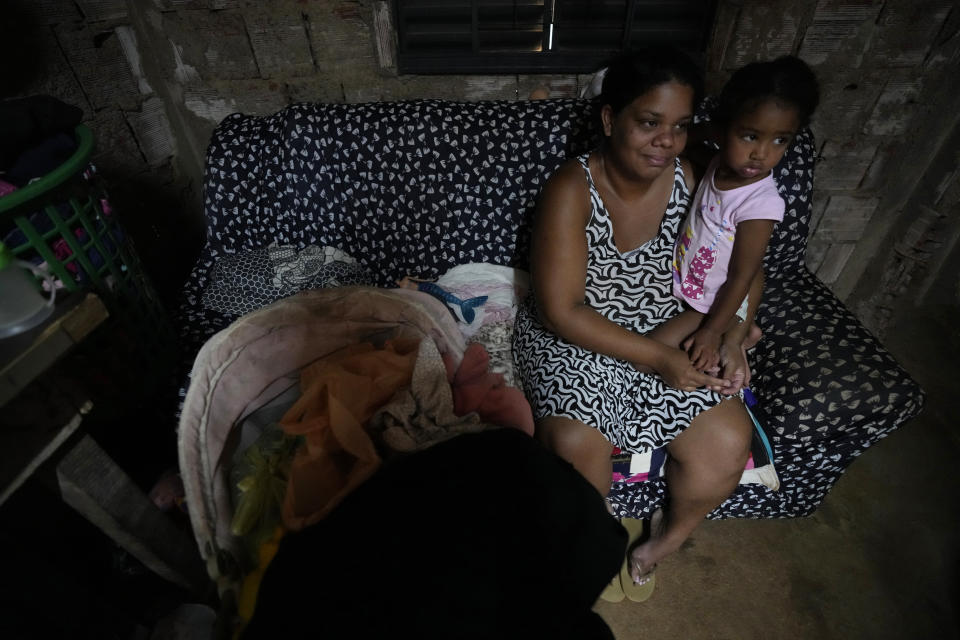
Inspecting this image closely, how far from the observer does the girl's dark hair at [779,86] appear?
0.97 meters

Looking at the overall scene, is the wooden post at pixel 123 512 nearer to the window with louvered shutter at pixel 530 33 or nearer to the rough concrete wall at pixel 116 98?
the rough concrete wall at pixel 116 98

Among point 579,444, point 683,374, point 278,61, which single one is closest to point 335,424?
point 579,444

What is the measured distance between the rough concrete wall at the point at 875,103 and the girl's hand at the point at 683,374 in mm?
1246

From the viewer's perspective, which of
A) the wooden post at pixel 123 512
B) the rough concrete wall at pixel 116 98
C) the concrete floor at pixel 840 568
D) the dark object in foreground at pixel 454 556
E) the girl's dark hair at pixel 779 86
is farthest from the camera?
the rough concrete wall at pixel 116 98

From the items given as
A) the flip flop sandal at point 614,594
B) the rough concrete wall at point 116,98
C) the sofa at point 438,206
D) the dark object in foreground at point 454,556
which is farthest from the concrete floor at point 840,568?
the rough concrete wall at point 116,98

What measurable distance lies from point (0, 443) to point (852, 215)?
2802mm

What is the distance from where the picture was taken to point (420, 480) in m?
0.73

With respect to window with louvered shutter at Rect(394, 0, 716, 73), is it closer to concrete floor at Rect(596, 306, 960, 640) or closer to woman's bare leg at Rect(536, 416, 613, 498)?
woman's bare leg at Rect(536, 416, 613, 498)

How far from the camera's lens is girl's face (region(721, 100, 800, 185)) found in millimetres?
981

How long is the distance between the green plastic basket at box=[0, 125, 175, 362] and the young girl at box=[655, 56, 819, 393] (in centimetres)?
132

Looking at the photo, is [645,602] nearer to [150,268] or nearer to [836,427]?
[836,427]

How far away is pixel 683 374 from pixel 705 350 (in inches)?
3.3

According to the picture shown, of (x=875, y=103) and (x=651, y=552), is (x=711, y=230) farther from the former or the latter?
(x=875, y=103)

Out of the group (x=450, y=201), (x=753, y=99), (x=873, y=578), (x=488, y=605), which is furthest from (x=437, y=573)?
(x=873, y=578)
